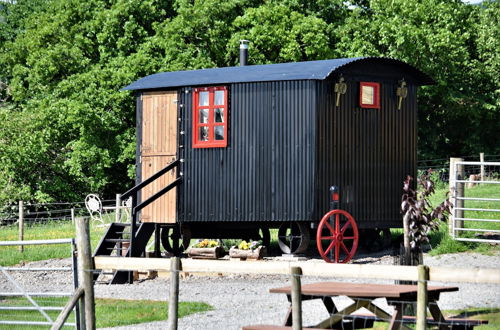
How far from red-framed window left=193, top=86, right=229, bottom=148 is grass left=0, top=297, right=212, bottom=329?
5834mm

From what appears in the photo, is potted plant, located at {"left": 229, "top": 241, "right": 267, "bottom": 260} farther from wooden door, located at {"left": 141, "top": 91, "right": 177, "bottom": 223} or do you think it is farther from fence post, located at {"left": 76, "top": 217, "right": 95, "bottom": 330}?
fence post, located at {"left": 76, "top": 217, "right": 95, "bottom": 330}

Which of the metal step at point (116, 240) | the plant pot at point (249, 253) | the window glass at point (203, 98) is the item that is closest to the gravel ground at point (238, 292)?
the plant pot at point (249, 253)

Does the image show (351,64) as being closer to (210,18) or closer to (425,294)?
(425,294)

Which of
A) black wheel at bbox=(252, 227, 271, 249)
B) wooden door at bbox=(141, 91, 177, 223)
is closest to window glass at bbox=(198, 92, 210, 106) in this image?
wooden door at bbox=(141, 91, 177, 223)

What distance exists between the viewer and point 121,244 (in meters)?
22.0

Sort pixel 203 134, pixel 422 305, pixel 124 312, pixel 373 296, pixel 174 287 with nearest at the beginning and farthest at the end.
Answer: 1. pixel 422 305
2. pixel 373 296
3. pixel 174 287
4. pixel 124 312
5. pixel 203 134

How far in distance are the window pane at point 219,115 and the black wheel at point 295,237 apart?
2539mm

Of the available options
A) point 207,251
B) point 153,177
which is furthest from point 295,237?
point 153,177

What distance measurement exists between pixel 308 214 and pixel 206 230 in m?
3.03

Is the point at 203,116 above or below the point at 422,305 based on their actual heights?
above

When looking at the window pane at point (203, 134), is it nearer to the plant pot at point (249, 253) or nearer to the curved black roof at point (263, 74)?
the curved black roof at point (263, 74)

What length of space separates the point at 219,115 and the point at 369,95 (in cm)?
318

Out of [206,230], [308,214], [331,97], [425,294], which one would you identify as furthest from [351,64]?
[425,294]

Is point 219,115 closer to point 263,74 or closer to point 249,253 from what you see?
point 263,74
